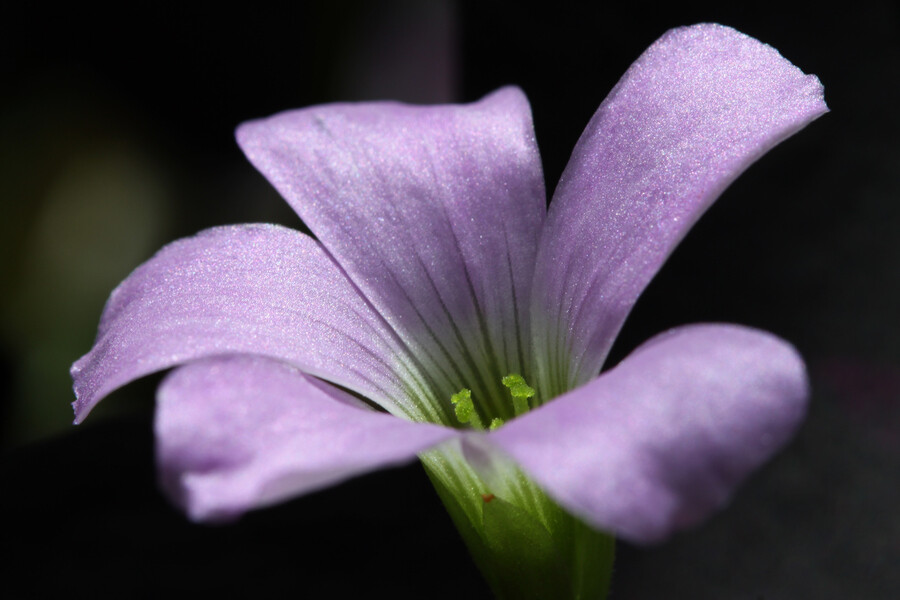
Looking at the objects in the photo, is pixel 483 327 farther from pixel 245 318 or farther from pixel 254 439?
pixel 254 439

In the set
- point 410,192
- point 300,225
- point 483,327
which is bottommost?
point 300,225

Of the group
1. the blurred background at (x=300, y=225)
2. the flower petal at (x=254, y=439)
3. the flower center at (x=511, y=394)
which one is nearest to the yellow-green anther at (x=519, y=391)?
the flower center at (x=511, y=394)

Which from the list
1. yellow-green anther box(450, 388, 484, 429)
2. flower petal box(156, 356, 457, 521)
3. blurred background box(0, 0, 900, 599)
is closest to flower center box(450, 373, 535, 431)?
yellow-green anther box(450, 388, 484, 429)

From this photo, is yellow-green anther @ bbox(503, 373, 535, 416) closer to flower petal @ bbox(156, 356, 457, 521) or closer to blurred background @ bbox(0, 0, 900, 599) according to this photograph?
flower petal @ bbox(156, 356, 457, 521)

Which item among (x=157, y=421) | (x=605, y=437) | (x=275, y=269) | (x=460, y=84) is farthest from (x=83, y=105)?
(x=605, y=437)

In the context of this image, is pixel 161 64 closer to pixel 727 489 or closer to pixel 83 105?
pixel 83 105

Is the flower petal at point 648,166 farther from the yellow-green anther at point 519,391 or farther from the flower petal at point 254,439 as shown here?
the flower petal at point 254,439

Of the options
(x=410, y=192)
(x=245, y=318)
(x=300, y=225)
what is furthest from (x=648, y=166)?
(x=300, y=225)
